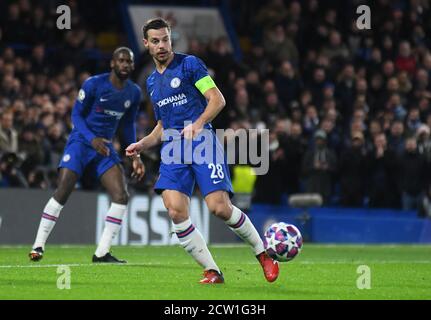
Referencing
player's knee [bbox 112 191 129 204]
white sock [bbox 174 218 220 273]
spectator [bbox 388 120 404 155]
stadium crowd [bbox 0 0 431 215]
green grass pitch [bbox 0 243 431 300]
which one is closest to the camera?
green grass pitch [bbox 0 243 431 300]

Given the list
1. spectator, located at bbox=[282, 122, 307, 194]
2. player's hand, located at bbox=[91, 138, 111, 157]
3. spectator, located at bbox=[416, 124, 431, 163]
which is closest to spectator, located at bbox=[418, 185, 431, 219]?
spectator, located at bbox=[416, 124, 431, 163]

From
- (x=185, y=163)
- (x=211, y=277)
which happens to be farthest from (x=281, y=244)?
(x=185, y=163)

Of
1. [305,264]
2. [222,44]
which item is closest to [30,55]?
[222,44]

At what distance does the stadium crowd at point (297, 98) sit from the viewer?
19453 mm

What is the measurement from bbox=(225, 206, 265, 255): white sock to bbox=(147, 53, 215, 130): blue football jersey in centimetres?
83

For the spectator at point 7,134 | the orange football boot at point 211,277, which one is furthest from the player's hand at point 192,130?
the spectator at point 7,134

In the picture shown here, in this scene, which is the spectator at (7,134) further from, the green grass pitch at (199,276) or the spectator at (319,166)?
the spectator at (319,166)

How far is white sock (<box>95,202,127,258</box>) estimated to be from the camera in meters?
13.7

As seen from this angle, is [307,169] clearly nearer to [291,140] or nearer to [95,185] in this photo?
[291,140]

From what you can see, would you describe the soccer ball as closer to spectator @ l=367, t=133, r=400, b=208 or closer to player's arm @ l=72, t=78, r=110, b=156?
player's arm @ l=72, t=78, r=110, b=156

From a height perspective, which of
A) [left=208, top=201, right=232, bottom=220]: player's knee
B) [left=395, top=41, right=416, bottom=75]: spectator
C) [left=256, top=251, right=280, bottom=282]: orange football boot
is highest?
[left=395, top=41, right=416, bottom=75]: spectator

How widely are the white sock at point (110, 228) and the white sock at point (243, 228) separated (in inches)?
129

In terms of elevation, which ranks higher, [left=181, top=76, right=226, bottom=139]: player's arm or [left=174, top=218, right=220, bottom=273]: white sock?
[left=181, top=76, right=226, bottom=139]: player's arm

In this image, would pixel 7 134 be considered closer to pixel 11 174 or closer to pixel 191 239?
pixel 11 174
